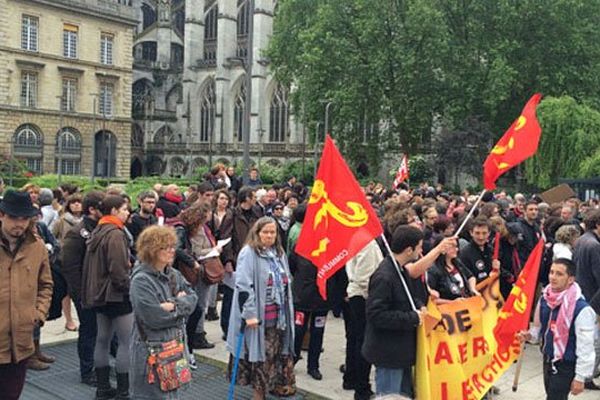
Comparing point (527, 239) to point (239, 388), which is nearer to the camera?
point (239, 388)

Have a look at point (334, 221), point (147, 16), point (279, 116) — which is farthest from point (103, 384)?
point (147, 16)

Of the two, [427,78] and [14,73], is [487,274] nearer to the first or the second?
[427,78]

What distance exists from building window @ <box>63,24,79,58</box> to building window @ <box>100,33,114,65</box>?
6.71 feet

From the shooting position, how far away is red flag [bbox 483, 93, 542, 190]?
6891mm

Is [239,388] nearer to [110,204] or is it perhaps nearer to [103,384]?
[103,384]

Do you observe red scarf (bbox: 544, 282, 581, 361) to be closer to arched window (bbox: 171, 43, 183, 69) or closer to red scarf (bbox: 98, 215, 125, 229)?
red scarf (bbox: 98, 215, 125, 229)

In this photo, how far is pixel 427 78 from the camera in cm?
3266

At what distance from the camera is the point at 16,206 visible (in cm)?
482

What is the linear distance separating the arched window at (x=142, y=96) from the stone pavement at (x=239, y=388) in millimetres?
52343

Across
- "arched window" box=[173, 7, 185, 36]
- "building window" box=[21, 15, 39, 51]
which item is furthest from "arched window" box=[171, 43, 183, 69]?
"building window" box=[21, 15, 39, 51]

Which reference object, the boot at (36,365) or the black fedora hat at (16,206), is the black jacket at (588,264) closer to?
the black fedora hat at (16,206)

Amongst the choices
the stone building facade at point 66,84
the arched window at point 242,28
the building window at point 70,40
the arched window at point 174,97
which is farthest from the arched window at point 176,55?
the building window at point 70,40

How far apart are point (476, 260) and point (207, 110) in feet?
176

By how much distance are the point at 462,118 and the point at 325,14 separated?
29.2 ft
